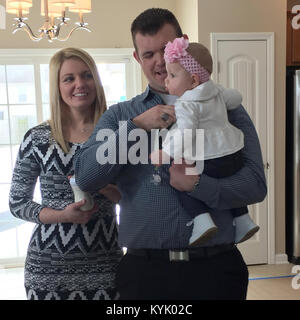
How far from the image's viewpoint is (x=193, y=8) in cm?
399

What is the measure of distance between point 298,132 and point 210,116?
302cm

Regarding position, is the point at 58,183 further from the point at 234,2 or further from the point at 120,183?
the point at 234,2

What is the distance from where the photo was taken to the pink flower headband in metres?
1.20

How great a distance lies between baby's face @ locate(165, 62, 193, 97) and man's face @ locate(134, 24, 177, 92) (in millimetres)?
35

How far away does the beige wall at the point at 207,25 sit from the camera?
3.93 m

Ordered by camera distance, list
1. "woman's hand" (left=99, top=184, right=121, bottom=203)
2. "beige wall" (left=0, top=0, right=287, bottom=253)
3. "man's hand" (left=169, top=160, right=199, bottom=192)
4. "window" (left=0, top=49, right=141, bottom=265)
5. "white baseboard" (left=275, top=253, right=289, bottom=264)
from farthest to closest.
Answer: "window" (left=0, top=49, right=141, bottom=265) < "white baseboard" (left=275, top=253, right=289, bottom=264) < "beige wall" (left=0, top=0, right=287, bottom=253) < "woman's hand" (left=99, top=184, right=121, bottom=203) < "man's hand" (left=169, top=160, right=199, bottom=192)

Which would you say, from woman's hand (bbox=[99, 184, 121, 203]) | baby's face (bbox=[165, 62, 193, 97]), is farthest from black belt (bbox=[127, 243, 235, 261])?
baby's face (bbox=[165, 62, 193, 97])

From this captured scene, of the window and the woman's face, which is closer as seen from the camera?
the woman's face

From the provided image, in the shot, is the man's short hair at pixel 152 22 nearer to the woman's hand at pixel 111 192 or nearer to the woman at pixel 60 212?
the woman at pixel 60 212

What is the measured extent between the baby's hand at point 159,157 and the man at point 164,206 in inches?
1.1

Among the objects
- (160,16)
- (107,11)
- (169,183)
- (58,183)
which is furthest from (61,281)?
(107,11)

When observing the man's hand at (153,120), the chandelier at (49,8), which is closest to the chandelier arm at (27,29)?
the chandelier at (49,8)

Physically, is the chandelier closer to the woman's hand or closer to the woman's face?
the woman's face

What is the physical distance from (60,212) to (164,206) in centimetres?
45
